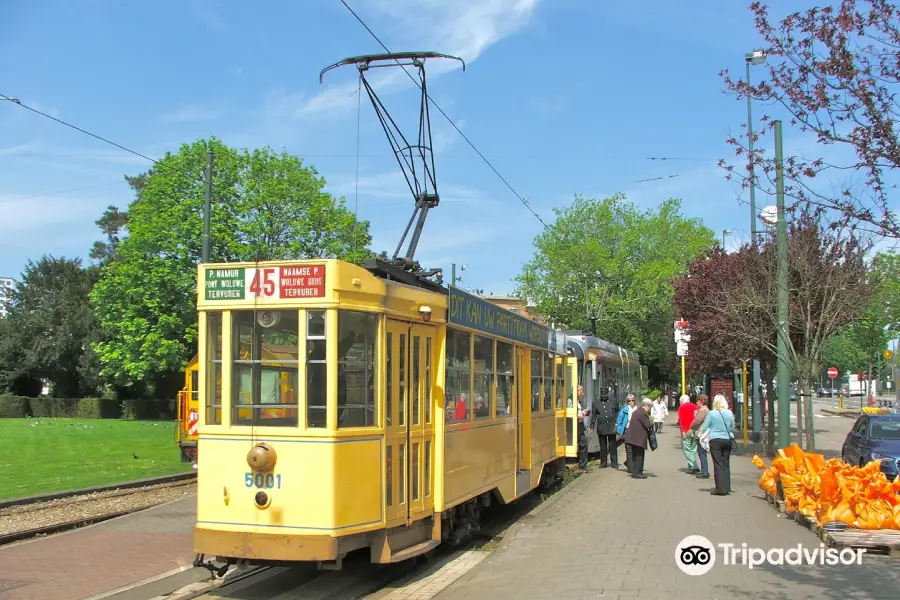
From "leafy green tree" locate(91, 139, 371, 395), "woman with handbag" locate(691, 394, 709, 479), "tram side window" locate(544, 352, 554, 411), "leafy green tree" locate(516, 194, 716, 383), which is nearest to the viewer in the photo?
"tram side window" locate(544, 352, 554, 411)

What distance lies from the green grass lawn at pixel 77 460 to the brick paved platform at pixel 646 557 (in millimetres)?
9425

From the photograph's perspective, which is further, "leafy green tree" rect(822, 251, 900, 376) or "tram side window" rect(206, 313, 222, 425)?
"leafy green tree" rect(822, 251, 900, 376)

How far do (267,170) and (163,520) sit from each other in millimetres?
29003

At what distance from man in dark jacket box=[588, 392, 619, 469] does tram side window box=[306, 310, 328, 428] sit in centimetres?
1114

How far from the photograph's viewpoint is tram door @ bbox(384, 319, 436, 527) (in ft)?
23.8

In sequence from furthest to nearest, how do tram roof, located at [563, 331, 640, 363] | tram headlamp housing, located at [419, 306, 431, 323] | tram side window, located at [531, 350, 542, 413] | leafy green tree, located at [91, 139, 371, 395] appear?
leafy green tree, located at [91, 139, 371, 395] → tram roof, located at [563, 331, 640, 363] → tram side window, located at [531, 350, 542, 413] → tram headlamp housing, located at [419, 306, 431, 323]

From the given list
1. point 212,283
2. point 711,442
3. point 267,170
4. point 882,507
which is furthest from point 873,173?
point 267,170

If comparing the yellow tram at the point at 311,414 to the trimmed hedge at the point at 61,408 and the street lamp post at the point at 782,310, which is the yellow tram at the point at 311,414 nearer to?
the street lamp post at the point at 782,310

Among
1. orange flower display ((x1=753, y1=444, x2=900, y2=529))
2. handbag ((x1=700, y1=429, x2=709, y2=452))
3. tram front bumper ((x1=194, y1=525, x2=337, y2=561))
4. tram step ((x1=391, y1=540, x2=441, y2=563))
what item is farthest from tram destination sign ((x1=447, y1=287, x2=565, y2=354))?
orange flower display ((x1=753, y1=444, x2=900, y2=529))

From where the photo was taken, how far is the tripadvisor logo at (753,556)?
765 cm

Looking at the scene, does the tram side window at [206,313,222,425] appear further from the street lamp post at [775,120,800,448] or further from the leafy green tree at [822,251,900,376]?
the street lamp post at [775,120,800,448]

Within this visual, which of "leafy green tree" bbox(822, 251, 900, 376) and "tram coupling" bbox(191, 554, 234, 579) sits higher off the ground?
"leafy green tree" bbox(822, 251, 900, 376)

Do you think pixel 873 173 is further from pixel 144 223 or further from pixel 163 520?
pixel 144 223

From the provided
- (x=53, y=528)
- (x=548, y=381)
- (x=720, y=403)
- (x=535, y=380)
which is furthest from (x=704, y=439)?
(x=53, y=528)
